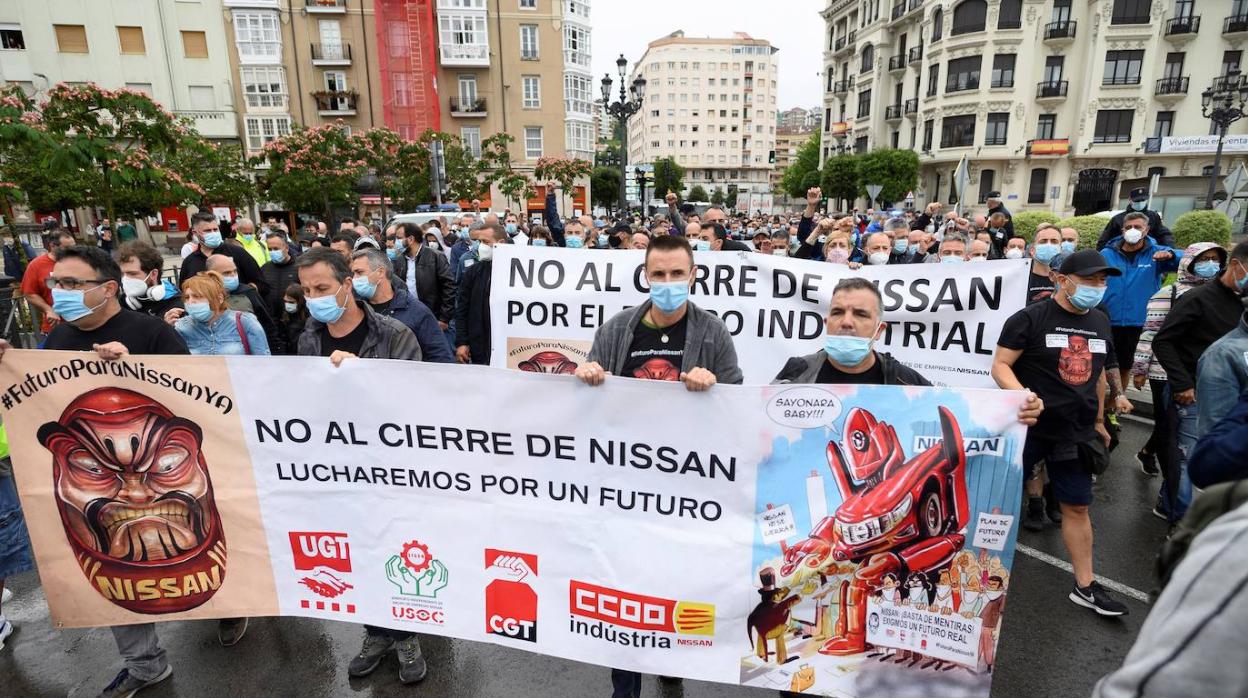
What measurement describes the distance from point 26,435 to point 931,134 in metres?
53.4

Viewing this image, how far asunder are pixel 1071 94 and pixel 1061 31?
4062 mm

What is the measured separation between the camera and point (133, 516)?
294cm

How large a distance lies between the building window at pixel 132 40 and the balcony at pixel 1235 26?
64335mm

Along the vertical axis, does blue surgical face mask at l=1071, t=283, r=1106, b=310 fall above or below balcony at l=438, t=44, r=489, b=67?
below

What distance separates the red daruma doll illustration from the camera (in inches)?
115

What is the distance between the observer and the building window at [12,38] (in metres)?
34.4

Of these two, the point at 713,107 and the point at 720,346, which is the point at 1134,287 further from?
the point at 713,107

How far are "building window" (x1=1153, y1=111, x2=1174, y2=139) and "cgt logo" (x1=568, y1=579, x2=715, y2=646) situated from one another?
52.9 meters

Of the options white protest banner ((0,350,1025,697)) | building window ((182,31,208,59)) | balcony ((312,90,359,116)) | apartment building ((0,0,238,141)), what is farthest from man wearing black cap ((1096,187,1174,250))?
building window ((182,31,208,59))

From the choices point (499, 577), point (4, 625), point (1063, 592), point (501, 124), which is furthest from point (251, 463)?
point (501, 124)

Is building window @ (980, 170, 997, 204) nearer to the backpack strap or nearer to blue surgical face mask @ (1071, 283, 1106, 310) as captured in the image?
blue surgical face mask @ (1071, 283, 1106, 310)

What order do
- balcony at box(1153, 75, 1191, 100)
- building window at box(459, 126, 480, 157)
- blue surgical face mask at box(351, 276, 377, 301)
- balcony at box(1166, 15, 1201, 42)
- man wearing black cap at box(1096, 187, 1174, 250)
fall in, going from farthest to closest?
building window at box(459, 126, 480, 157) → balcony at box(1153, 75, 1191, 100) → balcony at box(1166, 15, 1201, 42) → man wearing black cap at box(1096, 187, 1174, 250) → blue surgical face mask at box(351, 276, 377, 301)

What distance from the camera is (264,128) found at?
39.8 m

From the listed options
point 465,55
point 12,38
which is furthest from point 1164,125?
point 12,38
